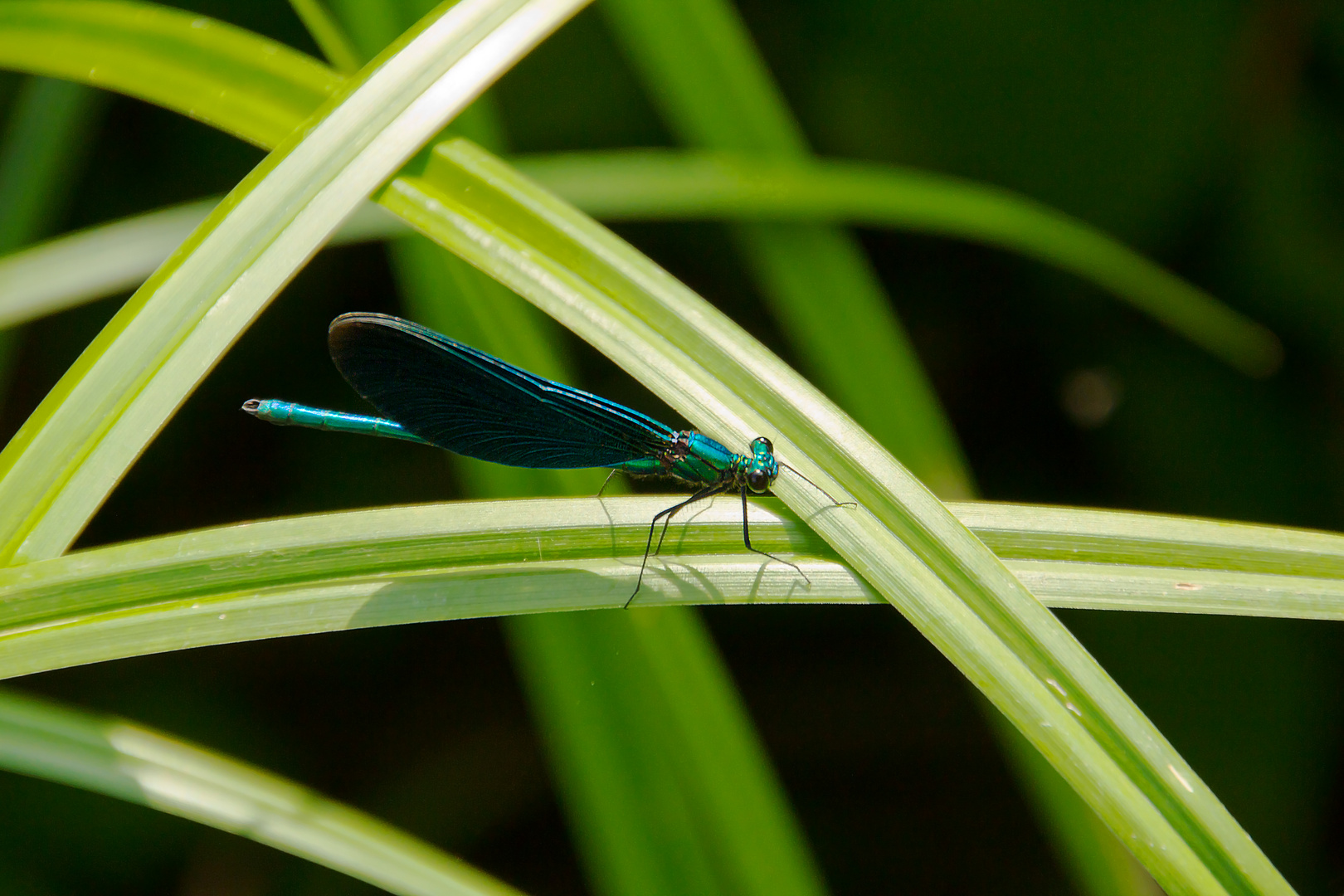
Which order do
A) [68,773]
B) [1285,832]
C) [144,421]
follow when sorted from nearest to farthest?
[144,421], [68,773], [1285,832]

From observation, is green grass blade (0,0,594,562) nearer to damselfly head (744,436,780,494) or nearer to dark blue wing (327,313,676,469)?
dark blue wing (327,313,676,469)

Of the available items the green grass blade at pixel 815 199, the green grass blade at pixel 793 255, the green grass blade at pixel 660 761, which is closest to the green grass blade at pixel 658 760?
the green grass blade at pixel 660 761

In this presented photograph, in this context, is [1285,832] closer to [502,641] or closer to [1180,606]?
[1180,606]

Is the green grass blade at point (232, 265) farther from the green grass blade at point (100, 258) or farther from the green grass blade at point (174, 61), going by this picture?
the green grass blade at point (100, 258)

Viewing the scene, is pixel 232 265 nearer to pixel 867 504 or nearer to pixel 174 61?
pixel 174 61

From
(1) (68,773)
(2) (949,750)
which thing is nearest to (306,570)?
(1) (68,773)

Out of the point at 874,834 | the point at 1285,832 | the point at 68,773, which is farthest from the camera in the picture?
the point at 874,834

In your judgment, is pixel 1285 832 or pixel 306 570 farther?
pixel 1285 832

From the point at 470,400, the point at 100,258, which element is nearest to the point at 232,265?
the point at 470,400
